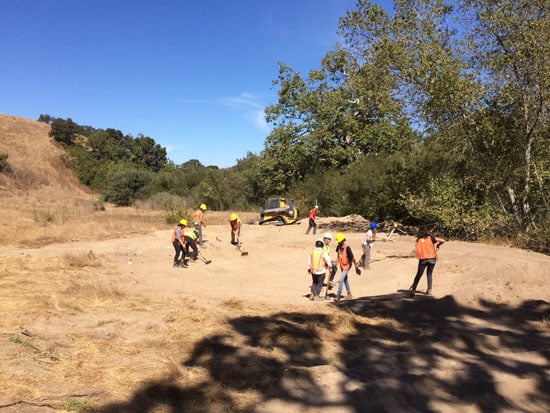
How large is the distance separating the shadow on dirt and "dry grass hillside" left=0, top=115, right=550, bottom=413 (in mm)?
24

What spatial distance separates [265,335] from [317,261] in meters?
3.18

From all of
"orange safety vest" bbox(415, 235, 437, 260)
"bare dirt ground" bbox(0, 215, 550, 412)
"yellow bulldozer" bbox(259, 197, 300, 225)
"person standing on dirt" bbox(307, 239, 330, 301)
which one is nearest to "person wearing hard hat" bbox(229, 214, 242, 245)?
"bare dirt ground" bbox(0, 215, 550, 412)

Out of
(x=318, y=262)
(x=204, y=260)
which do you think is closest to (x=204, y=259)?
(x=204, y=260)

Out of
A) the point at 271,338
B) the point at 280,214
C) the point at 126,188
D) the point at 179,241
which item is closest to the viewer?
the point at 271,338

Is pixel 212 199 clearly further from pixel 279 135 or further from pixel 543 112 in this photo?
pixel 543 112

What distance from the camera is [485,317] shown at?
934 cm

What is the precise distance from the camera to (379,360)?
6562 millimetres

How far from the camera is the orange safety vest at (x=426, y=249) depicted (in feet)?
34.1

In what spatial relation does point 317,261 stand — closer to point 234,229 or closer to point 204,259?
point 204,259

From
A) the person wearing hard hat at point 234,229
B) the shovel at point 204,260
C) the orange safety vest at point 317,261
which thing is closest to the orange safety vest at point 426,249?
the orange safety vest at point 317,261

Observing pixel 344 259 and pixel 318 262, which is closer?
pixel 318 262

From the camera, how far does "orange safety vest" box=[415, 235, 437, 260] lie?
10.4 meters

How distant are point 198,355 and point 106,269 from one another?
28.9ft

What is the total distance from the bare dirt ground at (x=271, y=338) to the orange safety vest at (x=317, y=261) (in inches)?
33.6
